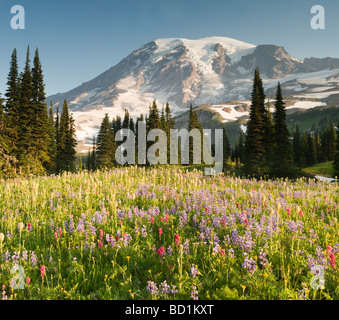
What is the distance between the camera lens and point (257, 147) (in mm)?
43125

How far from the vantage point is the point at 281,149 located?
44.1m

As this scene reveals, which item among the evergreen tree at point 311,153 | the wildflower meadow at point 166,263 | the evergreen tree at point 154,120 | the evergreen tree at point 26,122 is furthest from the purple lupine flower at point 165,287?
the evergreen tree at point 311,153

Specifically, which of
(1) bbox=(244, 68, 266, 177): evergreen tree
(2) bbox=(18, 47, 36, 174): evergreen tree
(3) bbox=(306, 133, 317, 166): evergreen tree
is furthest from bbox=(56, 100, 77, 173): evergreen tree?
(3) bbox=(306, 133, 317, 166): evergreen tree

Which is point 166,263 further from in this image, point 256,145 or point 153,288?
point 256,145

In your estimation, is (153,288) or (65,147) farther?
(65,147)

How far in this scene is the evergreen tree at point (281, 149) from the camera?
142ft

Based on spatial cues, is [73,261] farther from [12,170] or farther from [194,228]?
[12,170]

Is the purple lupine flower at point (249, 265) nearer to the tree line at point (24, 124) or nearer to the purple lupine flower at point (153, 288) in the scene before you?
the purple lupine flower at point (153, 288)

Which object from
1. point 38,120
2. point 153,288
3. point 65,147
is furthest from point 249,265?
point 65,147

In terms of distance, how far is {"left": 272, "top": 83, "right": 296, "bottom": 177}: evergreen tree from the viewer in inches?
1709

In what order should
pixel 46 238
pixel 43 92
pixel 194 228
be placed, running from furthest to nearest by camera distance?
pixel 43 92, pixel 194 228, pixel 46 238

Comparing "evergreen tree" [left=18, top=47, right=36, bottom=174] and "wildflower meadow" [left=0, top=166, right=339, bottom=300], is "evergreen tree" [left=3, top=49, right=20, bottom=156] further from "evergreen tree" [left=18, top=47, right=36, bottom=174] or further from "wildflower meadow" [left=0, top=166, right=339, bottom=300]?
"wildflower meadow" [left=0, top=166, right=339, bottom=300]

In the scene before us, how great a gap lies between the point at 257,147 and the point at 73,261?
43899 millimetres
